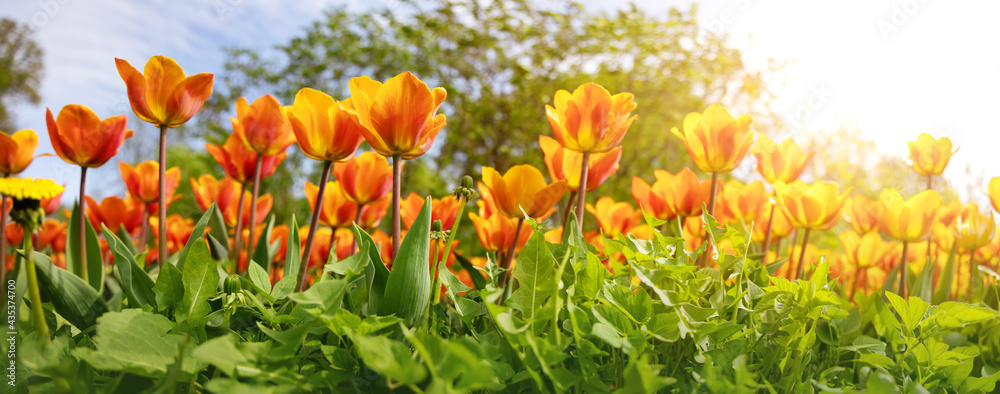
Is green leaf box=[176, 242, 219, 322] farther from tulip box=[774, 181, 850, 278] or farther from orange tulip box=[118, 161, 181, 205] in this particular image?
tulip box=[774, 181, 850, 278]

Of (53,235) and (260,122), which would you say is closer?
(260,122)

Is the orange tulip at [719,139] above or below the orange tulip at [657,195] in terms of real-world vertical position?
above

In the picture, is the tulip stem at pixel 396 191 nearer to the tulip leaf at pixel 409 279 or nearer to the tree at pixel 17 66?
the tulip leaf at pixel 409 279

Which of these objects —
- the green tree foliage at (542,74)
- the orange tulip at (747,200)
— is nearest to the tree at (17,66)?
the green tree foliage at (542,74)

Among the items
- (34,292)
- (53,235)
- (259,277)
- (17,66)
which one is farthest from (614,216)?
(17,66)

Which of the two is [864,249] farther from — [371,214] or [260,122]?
[260,122]

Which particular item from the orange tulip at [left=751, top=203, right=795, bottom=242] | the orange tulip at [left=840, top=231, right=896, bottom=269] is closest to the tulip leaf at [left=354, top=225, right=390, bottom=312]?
the orange tulip at [left=751, top=203, right=795, bottom=242]

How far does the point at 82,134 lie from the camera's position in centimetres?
110

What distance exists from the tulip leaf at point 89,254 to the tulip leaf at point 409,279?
0.73 metres

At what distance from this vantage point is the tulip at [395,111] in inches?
32.8

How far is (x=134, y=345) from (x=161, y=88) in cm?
61

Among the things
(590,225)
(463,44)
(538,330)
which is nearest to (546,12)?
(463,44)

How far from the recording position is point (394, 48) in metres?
5.83

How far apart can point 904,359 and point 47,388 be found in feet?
3.60
